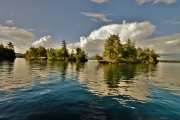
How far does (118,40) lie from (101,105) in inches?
4661

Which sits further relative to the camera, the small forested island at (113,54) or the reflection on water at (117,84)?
the small forested island at (113,54)

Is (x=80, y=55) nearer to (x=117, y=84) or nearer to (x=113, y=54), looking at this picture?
(x=113, y=54)

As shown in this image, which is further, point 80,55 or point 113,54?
point 80,55

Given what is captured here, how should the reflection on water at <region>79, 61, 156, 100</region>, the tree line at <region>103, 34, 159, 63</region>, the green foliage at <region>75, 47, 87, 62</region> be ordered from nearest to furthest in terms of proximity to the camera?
the reflection on water at <region>79, 61, 156, 100</region> → the tree line at <region>103, 34, 159, 63</region> → the green foliage at <region>75, 47, 87, 62</region>

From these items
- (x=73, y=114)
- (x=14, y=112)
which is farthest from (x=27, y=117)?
(x=73, y=114)

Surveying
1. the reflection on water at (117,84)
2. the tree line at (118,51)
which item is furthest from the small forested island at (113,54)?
the reflection on water at (117,84)

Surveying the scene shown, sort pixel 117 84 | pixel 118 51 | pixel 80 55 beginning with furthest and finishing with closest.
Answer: pixel 80 55
pixel 118 51
pixel 117 84

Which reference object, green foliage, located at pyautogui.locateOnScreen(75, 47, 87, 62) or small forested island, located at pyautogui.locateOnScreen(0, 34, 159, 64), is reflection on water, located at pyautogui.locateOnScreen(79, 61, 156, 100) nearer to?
small forested island, located at pyautogui.locateOnScreen(0, 34, 159, 64)

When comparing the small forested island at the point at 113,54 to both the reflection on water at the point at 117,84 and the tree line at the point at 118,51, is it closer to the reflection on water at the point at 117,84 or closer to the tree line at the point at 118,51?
the tree line at the point at 118,51

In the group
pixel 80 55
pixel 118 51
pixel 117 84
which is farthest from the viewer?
pixel 80 55

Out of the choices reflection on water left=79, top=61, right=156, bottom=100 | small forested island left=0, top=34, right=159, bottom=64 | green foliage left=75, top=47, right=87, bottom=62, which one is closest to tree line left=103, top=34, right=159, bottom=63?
small forested island left=0, top=34, right=159, bottom=64

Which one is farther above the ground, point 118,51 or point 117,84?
point 118,51

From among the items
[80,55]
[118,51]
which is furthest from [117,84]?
[80,55]

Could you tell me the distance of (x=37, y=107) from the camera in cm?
1219
